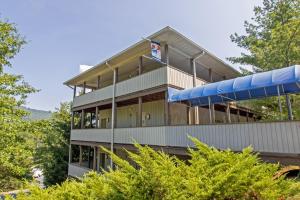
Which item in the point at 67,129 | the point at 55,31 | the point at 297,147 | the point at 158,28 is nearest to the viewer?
the point at 297,147

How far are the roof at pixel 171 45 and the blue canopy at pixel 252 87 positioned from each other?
10.0ft

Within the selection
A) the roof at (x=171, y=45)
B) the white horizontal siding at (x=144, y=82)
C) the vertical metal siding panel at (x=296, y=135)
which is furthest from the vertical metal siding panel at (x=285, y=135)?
the roof at (x=171, y=45)

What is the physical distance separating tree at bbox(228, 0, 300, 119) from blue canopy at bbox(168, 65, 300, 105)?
170 inches

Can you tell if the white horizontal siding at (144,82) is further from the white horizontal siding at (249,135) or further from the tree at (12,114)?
the tree at (12,114)

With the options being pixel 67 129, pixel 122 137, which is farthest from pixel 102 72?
pixel 67 129

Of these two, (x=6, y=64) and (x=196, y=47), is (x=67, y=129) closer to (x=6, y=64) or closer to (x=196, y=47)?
(x=6, y=64)

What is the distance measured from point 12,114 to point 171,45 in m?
9.91

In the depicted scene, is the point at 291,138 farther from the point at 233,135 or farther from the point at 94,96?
the point at 94,96

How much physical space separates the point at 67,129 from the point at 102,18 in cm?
1677

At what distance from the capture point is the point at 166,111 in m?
11.4

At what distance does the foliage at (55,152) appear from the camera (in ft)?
72.2

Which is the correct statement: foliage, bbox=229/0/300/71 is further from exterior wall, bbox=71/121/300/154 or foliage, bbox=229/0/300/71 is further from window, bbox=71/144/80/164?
window, bbox=71/144/80/164

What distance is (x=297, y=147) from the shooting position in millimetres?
6789

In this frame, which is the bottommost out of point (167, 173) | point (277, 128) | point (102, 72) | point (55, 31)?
point (167, 173)
